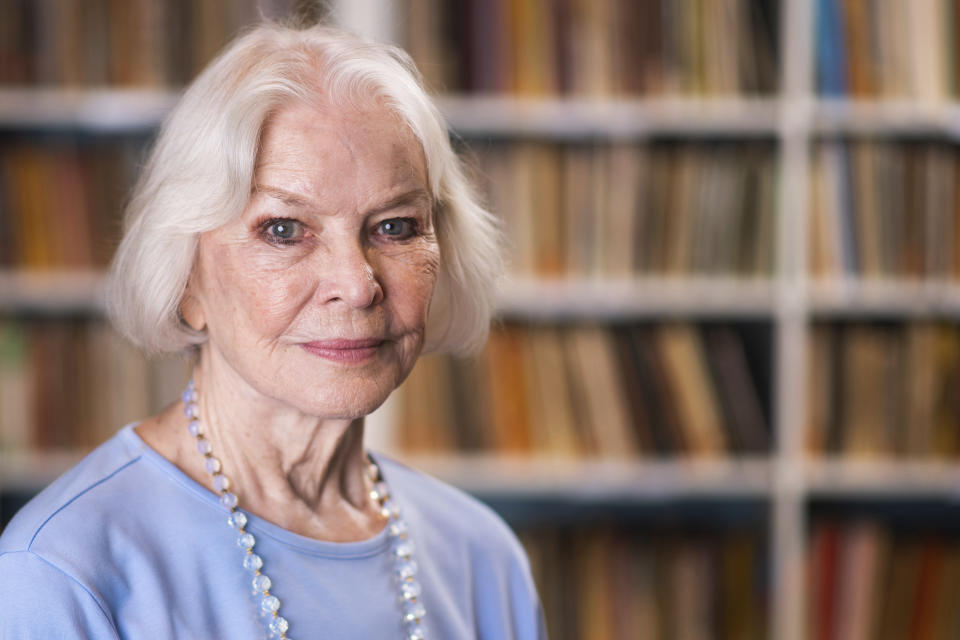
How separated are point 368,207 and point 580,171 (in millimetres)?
1601

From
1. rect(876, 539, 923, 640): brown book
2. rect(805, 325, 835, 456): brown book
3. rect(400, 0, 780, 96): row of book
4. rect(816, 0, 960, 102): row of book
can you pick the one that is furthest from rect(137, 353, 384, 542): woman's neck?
rect(876, 539, 923, 640): brown book

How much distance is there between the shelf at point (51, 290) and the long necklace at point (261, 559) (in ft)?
5.00

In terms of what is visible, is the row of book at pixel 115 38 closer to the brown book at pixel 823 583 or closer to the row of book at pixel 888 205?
the row of book at pixel 888 205

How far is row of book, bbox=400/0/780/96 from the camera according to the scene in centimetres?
251

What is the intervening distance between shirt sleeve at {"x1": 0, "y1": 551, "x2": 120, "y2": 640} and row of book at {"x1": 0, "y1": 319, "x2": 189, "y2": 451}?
169 cm

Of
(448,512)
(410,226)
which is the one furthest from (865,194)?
(410,226)

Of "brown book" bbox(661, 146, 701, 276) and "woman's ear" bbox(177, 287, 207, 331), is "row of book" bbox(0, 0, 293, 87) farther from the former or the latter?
"woman's ear" bbox(177, 287, 207, 331)

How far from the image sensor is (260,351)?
1025mm

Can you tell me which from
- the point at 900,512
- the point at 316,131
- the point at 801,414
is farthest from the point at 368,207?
the point at 900,512

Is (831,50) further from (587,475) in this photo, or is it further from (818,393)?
(587,475)

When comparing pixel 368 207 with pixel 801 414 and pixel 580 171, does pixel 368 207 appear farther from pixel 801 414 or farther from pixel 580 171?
pixel 801 414

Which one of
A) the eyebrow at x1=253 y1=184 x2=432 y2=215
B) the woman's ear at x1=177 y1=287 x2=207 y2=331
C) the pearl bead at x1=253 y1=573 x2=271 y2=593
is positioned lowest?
the pearl bead at x1=253 y1=573 x2=271 y2=593

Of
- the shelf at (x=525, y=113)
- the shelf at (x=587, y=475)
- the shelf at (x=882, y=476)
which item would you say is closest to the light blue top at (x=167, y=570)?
the shelf at (x=587, y=475)

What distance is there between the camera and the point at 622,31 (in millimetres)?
2518
